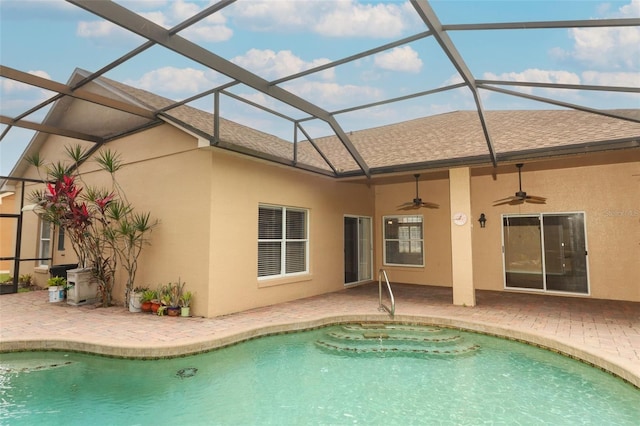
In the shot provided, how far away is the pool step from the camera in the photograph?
17.3 feet

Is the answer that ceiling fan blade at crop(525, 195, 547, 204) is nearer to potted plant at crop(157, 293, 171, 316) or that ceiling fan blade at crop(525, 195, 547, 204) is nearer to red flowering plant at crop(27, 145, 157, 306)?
potted plant at crop(157, 293, 171, 316)

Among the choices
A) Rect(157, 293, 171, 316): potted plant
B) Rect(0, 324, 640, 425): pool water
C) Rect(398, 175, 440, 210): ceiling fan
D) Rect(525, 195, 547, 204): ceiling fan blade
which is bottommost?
Rect(0, 324, 640, 425): pool water

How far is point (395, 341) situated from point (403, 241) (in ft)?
20.0

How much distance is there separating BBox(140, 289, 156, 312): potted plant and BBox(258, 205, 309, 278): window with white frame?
7.44 ft

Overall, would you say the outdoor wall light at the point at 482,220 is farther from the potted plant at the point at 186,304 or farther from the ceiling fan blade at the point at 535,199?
the potted plant at the point at 186,304

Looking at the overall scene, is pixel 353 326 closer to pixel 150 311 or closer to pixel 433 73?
pixel 150 311

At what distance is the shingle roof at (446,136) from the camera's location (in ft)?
22.2

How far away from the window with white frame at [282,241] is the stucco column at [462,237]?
3.75 m

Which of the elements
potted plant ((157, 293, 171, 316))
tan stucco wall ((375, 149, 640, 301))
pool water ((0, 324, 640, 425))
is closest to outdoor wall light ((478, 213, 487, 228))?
tan stucco wall ((375, 149, 640, 301))

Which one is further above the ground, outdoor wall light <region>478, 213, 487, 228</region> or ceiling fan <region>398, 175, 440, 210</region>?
ceiling fan <region>398, 175, 440, 210</region>

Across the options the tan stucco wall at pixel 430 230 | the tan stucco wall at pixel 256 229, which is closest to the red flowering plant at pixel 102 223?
the tan stucco wall at pixel 256 229

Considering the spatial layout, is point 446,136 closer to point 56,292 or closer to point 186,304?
point 186,304

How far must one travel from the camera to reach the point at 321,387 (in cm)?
403

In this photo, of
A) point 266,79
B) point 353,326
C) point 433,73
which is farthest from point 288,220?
point 433,73
